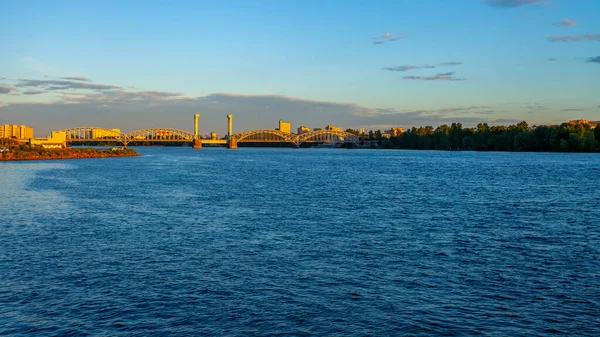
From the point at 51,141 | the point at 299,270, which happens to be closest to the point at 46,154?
the point at 51,141

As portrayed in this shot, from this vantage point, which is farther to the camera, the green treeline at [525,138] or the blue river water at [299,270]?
the green treeline at [525,138]

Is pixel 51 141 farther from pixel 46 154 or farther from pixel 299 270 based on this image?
pixel 299 270

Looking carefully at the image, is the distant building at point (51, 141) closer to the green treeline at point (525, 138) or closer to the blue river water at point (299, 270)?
the blue river water at point (299, 270)

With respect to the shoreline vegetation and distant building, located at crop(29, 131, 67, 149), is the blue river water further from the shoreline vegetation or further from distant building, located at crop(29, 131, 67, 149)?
distant building, located at crop(29, 131, 67, 149)

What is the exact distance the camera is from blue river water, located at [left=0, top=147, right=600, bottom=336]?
1183 cm

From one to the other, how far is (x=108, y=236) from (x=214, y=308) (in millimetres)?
10327

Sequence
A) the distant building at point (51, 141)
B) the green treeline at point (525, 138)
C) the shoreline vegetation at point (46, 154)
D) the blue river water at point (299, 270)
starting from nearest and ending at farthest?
the blue river water at point (299, 270) → the shoreline vegetation at point (46, 154) → the green treeline at point (525, 138) → the distant building at point (51, 141)

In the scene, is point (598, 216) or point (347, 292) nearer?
point (347, 292)

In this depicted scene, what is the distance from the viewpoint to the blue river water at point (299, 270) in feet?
38.8

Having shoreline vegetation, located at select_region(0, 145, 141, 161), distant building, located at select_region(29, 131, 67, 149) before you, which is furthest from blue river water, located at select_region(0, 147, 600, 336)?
distant building, located at select_region(29, 131, 67, 149)

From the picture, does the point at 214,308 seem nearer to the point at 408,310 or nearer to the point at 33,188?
the point at 408,310

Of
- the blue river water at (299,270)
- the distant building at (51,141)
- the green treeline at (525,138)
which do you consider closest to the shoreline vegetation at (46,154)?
the distant building at (51,141)

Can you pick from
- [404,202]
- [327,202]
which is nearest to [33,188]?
[327,202]

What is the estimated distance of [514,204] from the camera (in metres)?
32.5
